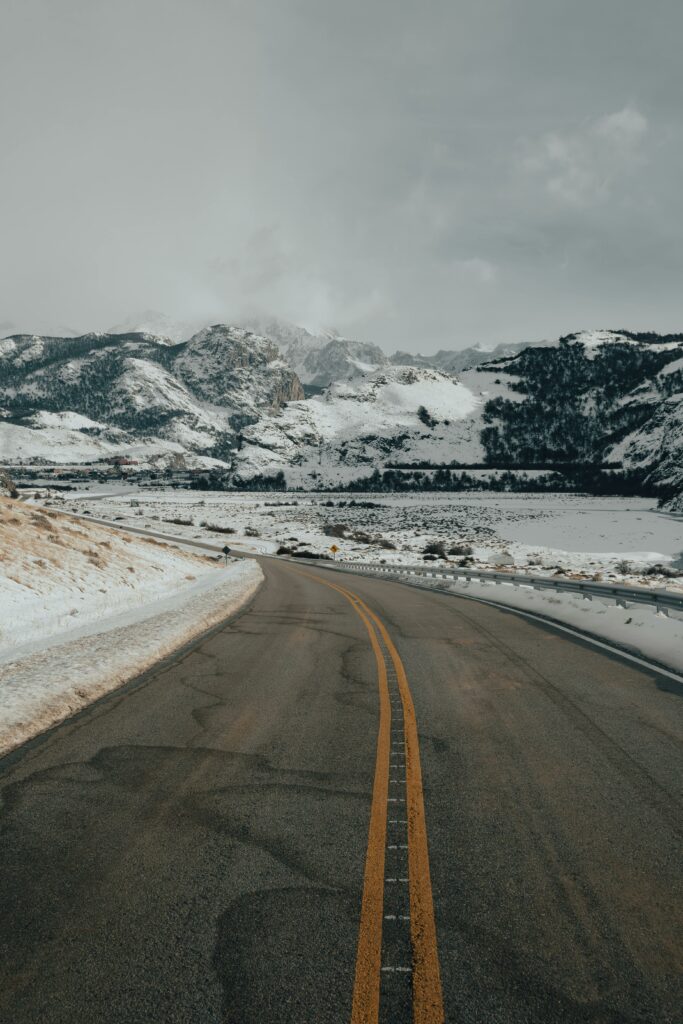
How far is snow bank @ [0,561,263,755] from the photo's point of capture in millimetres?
6324

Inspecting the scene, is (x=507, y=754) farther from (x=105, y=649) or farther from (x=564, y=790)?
(x=105, y=649)

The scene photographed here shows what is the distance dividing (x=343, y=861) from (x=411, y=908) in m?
0.64

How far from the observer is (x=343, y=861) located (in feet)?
12.1

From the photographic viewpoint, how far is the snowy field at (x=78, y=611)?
23.7ft

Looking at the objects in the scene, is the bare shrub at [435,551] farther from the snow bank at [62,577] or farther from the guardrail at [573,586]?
the snow bank at [62,577]

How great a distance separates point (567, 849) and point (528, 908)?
31.3 inches

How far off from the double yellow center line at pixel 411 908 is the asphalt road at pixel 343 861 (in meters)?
0.02

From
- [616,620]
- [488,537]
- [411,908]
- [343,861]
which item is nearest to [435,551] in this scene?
[488,537]

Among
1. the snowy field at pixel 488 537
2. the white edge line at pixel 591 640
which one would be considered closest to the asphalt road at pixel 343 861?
the white edge line at pixel 591 640

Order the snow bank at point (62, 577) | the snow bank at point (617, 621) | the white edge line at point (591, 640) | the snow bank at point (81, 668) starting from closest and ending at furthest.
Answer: the snow bank at point (81, 668), the white edge line at point (591, 640), the snow bank at point (617, 621), the snow bank at point (62, 577)

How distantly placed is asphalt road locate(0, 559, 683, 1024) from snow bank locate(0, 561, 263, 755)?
0.34 meters

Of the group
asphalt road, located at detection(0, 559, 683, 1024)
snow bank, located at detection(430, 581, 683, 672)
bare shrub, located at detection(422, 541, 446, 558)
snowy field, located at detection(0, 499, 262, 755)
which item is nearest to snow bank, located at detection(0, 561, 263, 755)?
snowy field, located at detection(0, 499, 262, 755)

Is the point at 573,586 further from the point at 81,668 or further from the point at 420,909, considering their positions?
the point at 420,909

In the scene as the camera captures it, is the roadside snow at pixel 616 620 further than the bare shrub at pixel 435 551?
No
